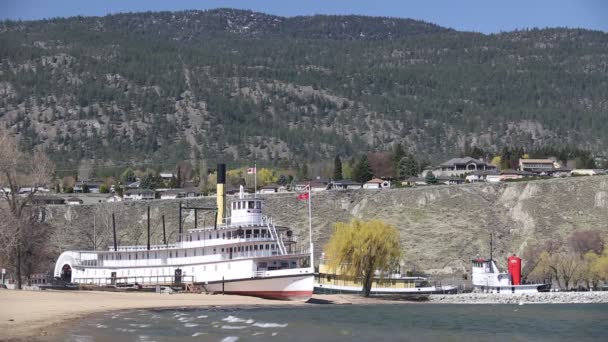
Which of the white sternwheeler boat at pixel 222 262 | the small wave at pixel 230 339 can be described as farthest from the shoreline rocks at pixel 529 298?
the small wave at pixel 230 339

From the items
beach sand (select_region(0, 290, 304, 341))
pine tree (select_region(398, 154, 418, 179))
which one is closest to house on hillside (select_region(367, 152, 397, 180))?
pine tree (select_region(398, 154, 418, 179))

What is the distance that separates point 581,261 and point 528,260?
9372 mm

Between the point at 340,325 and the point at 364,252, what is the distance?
36617 millimetres

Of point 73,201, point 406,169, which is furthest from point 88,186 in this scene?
point 406,169

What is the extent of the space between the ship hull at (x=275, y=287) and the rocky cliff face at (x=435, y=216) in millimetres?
41060

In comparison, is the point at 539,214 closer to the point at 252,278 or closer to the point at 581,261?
the point at 581,261

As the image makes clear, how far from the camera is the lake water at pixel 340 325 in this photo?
1895 inches

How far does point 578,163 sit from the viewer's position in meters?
180

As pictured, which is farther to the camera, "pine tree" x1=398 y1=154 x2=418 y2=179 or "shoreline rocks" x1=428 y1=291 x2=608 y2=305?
"pine tree" x1=398 y1=154 x2=418 y2=179

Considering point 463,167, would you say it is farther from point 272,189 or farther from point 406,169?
point 272,189

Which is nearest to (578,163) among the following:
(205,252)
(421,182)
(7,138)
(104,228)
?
(421,182)

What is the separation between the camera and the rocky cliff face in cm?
12200

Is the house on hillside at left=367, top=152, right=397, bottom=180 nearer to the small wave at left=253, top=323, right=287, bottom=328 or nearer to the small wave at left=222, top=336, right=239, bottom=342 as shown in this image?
the small wave at left=253, top=323, right=287, bottom=328

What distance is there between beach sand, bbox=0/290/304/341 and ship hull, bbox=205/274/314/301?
32.3 inches
